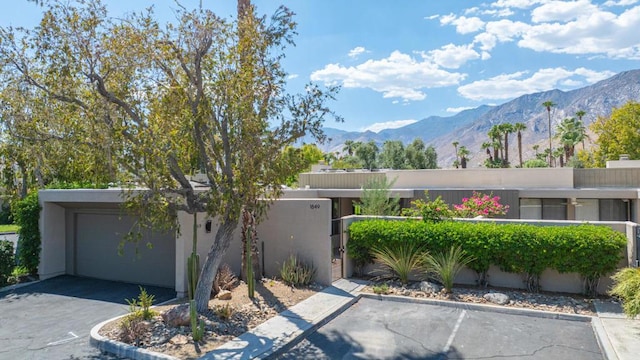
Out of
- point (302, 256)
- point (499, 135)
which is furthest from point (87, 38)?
point (499, 135)

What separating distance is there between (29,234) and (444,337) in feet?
41.9

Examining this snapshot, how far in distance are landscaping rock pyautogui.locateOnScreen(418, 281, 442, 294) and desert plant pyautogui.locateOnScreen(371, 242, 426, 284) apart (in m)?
0.50

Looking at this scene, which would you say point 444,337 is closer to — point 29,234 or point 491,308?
point 491,308

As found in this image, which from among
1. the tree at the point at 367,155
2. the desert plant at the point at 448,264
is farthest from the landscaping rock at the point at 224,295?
the tree at the point at 367,155

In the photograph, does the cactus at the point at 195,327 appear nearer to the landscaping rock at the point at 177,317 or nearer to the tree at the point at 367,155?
the landscaping rock at the point at 177,317

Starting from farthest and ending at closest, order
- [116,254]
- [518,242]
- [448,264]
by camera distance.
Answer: [116,254]
[448,264]
[518,242]

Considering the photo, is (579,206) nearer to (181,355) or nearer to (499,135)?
(181,355)

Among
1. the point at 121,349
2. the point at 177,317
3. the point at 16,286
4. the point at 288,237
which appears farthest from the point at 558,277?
the point at 16,286

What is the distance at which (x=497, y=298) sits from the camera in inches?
408

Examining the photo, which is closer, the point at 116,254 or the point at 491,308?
the point at 491,308

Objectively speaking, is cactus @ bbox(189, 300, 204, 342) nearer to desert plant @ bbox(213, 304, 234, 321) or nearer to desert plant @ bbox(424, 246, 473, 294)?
desert plant @ bbox(213, 304, 234, 321)

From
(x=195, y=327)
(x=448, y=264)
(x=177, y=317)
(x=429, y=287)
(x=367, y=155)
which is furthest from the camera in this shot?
(x=367, y=155)

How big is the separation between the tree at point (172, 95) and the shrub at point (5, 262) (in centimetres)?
708

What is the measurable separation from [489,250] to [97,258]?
11.6 meters
